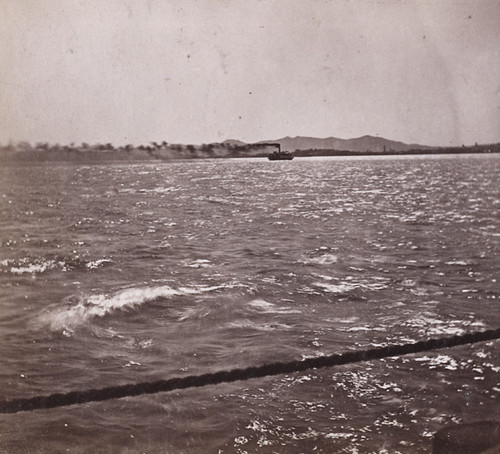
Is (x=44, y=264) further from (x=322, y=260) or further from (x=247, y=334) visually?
(x=247, y=334)

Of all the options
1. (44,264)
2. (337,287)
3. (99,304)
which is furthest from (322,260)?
(44,264)

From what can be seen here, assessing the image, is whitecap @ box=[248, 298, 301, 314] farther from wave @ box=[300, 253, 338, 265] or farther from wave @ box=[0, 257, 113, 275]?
wave @ box=[0, 257, 113, 275]

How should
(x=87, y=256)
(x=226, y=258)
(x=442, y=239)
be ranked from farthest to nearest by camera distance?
(x=442, y=239) < (x=87, y=256) < (x=226, y=258)

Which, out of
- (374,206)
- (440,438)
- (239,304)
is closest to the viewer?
(440,438)

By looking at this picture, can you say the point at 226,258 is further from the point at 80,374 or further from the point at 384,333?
the point at 80,374

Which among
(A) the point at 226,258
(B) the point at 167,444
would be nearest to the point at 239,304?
(B) the point at 167,444

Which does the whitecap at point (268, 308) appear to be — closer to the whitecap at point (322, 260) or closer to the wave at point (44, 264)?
the whitecap at point (322, 260)
